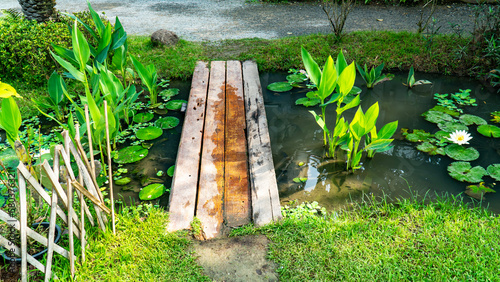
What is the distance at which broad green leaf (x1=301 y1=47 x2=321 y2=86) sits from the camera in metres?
2.65

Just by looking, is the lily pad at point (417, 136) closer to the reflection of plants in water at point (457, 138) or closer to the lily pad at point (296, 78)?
the reflection of plants in water at point (457, 138)

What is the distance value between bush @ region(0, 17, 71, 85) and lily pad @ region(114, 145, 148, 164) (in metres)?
1.77

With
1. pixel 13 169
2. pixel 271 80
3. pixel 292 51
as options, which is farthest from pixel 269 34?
pixel 13 169

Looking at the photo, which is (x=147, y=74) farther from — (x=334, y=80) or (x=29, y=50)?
(x=334, y=80)

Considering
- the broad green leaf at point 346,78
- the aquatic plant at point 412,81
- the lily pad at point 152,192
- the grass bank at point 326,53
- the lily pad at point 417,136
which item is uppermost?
the broad green leaf at point 346,78

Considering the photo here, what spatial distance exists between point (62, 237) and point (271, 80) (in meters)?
2.97

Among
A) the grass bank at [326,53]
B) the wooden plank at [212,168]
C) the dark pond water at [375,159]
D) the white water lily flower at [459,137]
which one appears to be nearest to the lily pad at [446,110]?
the dark pond water at [375,159]

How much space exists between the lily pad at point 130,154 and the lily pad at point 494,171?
2.60 m

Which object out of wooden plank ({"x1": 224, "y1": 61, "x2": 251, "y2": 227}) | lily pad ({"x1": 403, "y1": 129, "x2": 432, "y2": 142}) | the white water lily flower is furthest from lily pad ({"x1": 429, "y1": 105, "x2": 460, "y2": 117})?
wooden plank ({"x1": 224, "y1": 61, "x2": 251, "y2": 227})

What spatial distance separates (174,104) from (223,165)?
4.67 ft

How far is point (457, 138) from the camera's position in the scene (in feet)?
9.12

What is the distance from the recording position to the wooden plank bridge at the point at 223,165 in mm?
2139

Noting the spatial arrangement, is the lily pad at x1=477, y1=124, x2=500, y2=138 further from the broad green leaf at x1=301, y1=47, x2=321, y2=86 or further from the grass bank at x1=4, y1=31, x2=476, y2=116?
the broad green leaf at x1=301, y1=47, x2=321, y2=86

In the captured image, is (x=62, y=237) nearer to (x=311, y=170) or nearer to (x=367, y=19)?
(x=311, y=170)
